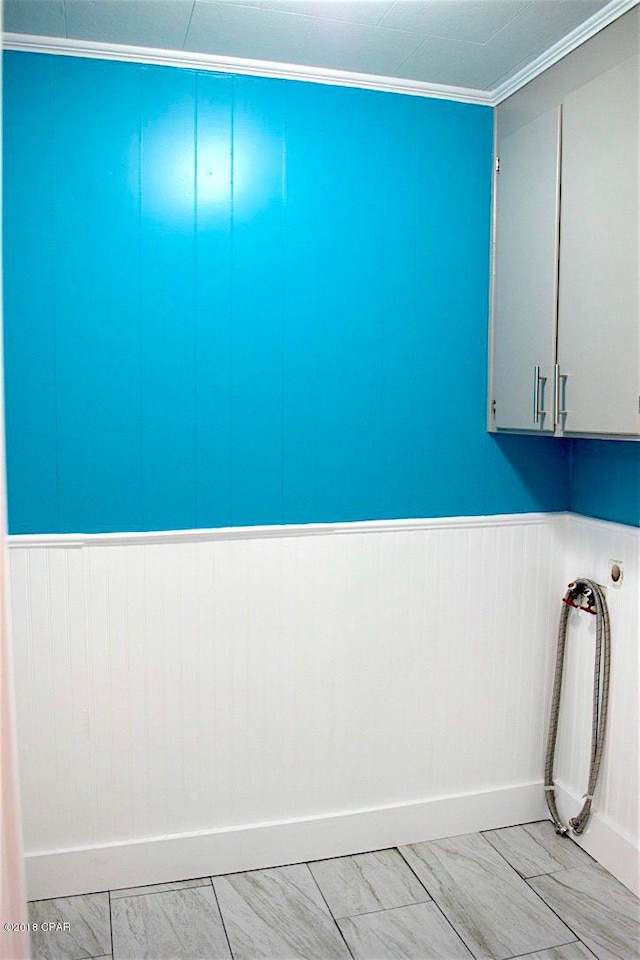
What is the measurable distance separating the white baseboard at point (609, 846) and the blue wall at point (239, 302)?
0.98 meters

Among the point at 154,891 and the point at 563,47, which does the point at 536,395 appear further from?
the point at 154,891

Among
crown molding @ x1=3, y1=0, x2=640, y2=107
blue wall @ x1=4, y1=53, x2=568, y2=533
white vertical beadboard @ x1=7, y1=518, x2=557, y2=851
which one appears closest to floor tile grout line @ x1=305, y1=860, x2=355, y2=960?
white vertical beadboard @ x1=7, y1=518, x2=557, y2=851

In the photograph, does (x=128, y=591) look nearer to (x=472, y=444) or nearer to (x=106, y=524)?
(x=106, y=524)

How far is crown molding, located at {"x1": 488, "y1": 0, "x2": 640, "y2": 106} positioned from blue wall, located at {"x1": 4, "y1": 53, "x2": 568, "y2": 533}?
11 centimetres

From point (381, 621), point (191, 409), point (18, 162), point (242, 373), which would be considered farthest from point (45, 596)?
point (18, 162)

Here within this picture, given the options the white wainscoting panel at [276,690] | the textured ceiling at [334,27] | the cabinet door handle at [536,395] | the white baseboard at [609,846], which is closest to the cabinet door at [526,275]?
the cabinet door handle at [536,395]

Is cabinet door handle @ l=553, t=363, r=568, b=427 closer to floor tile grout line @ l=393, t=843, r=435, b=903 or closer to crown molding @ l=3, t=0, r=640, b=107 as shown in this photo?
crown molding @ l=3, t=0, r=640, b=107

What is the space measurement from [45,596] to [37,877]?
0.80m

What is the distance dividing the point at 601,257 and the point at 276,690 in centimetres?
154

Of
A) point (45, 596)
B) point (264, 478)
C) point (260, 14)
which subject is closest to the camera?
point (260, 14)

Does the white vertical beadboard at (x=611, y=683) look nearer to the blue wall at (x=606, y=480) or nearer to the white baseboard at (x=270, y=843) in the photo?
the blue wall at (x=606, y=480)

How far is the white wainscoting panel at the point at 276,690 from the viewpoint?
7.66 ft

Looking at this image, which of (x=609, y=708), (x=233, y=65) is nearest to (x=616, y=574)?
(x=609, y=708)

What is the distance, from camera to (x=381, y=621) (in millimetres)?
2584
